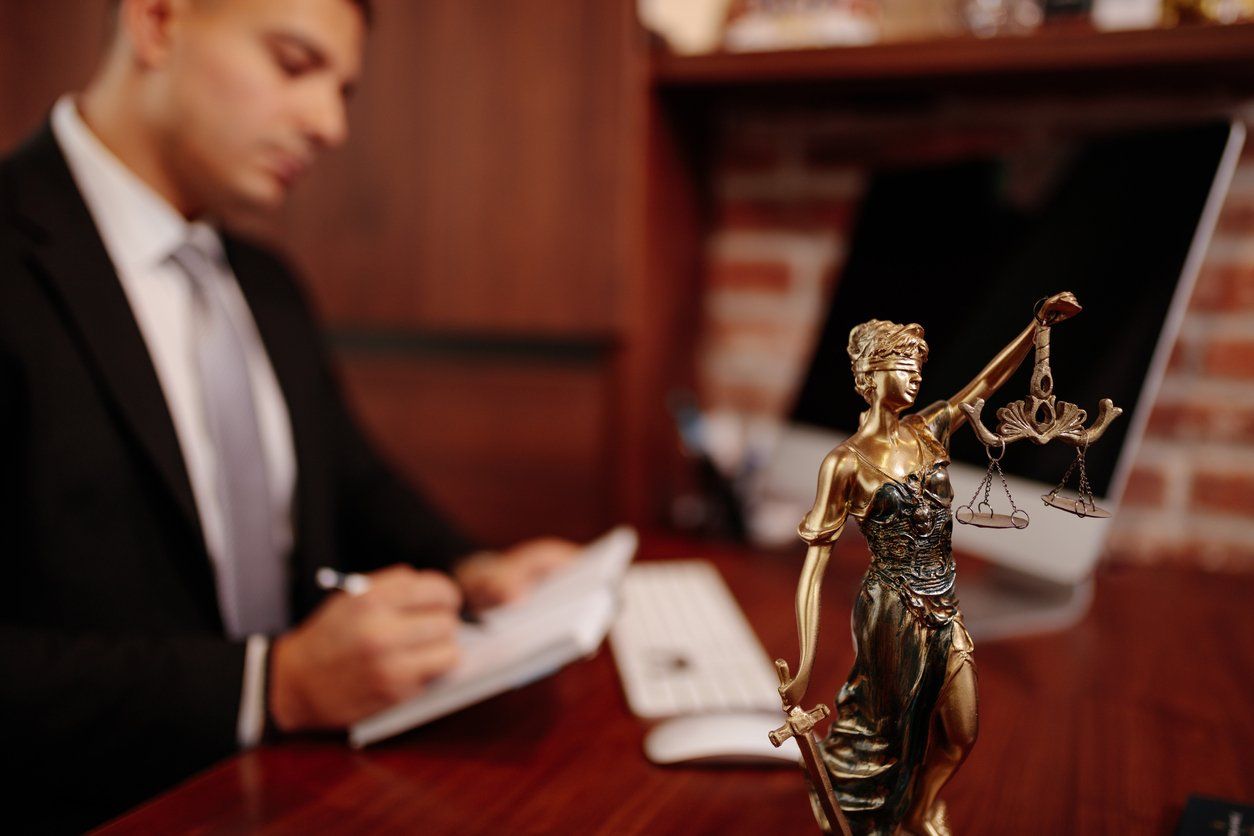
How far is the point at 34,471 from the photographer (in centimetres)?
87

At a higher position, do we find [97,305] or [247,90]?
[247,90]

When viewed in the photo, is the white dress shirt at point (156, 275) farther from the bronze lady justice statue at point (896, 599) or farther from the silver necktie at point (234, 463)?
the bronze lady justice statue at point (896, 599)

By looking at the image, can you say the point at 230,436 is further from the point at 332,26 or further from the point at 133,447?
the point at 332,26

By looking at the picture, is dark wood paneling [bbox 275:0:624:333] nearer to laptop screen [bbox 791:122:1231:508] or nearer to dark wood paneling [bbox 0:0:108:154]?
laptop screen [bbox 791:122:1231:508]

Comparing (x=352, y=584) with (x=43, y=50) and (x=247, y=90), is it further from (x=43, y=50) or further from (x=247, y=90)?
(x=43, y=50)

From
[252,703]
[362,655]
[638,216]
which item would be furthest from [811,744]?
[638,216]

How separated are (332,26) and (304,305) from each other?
19.2 inches

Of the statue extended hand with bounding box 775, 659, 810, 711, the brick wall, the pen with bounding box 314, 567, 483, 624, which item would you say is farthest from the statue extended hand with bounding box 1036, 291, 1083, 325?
the brick wall

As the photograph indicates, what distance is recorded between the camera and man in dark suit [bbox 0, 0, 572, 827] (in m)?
0.74

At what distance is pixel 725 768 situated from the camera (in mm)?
676

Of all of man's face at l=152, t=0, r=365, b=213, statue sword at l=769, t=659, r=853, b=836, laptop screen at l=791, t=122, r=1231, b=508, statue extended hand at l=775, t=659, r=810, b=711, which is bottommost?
statue sword at l=769, t=659, r=853, b=836

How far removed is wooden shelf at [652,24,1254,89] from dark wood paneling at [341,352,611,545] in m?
0.51

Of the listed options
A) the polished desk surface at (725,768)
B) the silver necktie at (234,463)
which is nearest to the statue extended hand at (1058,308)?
the polished desk surface at (725,768)

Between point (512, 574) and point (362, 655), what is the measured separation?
0.31 meters
